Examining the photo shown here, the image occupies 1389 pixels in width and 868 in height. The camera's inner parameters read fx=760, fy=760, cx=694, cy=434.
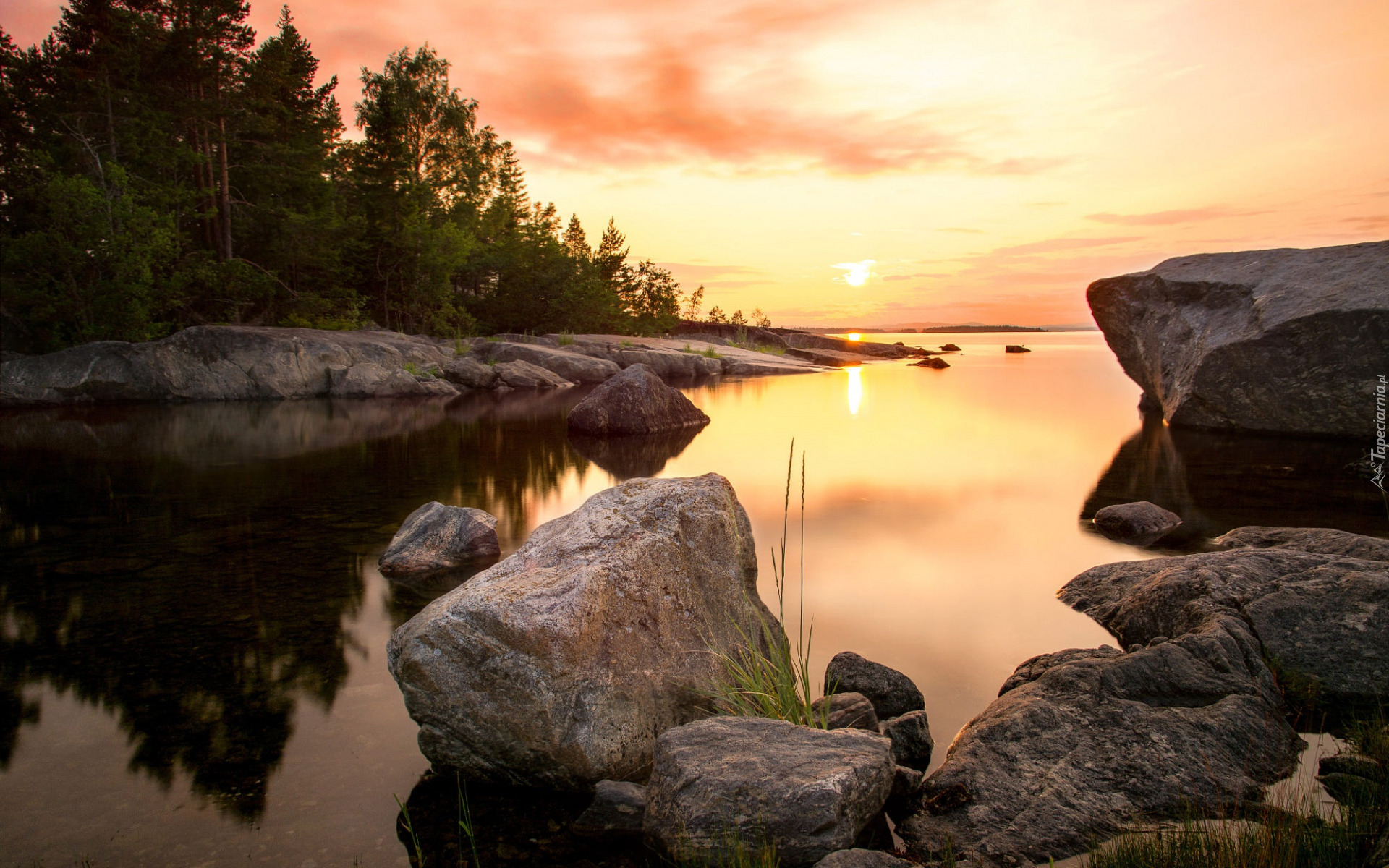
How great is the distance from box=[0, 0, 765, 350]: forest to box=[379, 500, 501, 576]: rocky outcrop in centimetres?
1982

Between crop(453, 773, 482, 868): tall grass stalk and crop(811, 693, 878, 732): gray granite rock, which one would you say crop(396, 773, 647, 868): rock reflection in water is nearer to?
crop(453, 773, 482, 868): tall grass stalk

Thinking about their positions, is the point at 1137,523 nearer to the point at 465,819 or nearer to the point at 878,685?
the point at 878,685

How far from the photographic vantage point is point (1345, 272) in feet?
43.2

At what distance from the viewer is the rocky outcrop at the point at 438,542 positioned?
6.94 metres

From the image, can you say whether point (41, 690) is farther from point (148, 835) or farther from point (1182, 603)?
point (1182, 603)

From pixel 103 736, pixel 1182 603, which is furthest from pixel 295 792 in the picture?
Answer: pixel 1182 603

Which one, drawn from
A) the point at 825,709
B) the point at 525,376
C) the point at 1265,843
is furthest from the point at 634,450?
the point at 525,376

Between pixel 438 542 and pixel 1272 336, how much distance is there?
13.9m

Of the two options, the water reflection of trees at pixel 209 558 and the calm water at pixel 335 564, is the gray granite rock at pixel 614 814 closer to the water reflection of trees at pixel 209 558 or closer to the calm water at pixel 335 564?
the calm water at pixel 335 564

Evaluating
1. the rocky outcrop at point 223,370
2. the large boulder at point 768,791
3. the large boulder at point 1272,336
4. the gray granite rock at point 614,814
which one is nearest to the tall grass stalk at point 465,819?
the gray granite rock at point 614,814

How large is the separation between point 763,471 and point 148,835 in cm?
986

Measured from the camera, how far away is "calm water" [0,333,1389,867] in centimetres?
358

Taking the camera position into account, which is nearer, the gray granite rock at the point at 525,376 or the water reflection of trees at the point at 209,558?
the water reflection of trees at the point at 209,558

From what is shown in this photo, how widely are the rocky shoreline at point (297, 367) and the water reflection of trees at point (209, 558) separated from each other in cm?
510
